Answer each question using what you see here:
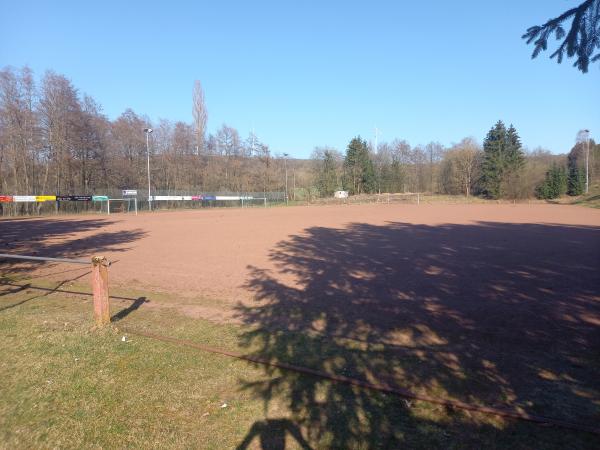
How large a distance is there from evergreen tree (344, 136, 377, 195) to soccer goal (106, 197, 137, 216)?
45114 millimetres

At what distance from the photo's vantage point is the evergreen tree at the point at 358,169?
272ft

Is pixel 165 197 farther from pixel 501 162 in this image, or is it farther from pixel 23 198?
pixel 501 162

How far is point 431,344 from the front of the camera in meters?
5.85

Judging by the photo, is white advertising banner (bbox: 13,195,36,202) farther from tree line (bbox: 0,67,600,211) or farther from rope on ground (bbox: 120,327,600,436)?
rope on ground (bbox: 120,327,600,436)

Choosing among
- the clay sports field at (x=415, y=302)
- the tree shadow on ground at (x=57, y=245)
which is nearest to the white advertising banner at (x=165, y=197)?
the tree shadow on ground at (x=57, y=245)

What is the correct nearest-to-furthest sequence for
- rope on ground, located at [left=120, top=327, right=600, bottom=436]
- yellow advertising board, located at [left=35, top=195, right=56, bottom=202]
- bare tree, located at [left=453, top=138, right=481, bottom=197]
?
1. rope on ground, located at [left=120, top=327, right=600, bottom=436]
2. yellow advertising board, located at [left=35, top=195, right=56, bottom=202]
3. bare tree, located at [left=453, top=138, right=481, bottom=197]

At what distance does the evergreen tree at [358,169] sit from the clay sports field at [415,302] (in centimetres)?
6624

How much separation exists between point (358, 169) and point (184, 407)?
267 feet

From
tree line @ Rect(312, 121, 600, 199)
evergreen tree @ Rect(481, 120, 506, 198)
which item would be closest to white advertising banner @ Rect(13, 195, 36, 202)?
tree line @ Rect(312, 121, 600, 199)

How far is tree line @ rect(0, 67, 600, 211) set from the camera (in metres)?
44.6

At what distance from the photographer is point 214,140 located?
7838cm

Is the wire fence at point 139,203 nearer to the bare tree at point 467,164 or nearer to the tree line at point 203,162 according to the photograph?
the tree line at point 203,162

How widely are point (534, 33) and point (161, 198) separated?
54.6 metres

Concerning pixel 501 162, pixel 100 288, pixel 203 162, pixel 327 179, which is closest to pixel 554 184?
pixel 501 162
